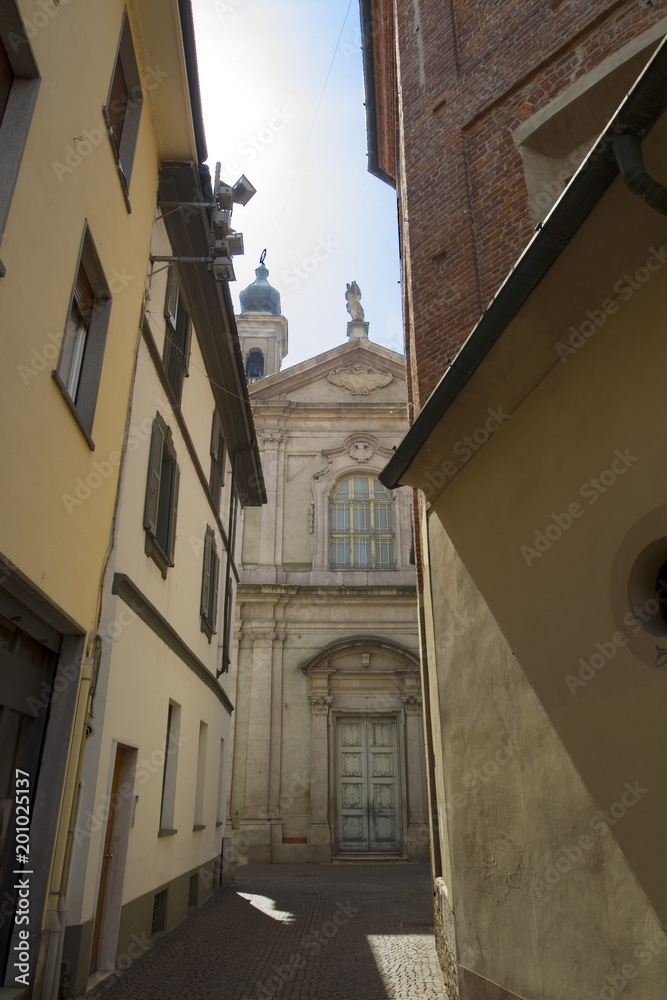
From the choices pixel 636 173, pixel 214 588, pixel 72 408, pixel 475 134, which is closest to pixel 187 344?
pixel 214 588

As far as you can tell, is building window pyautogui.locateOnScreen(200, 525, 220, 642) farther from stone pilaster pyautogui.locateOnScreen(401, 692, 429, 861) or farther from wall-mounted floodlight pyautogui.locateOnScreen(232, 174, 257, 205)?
stone pilaster pyautogui.locateOnScreen(401, 692, 429, 861)

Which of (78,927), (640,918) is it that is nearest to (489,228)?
(640,918)

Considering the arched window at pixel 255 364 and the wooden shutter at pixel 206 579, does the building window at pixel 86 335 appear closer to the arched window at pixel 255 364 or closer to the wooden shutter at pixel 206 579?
the wooden shutter at pixel 206 579

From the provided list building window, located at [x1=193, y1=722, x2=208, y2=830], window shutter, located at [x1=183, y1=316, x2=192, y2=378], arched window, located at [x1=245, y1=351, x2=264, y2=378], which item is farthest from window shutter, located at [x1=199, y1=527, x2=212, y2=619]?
arched window, located at [x1=245, y1=351, x2=264, y2=378]

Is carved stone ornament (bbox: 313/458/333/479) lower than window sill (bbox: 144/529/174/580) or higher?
higher

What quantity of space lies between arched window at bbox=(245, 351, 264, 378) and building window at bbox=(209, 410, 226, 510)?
66.2 feet

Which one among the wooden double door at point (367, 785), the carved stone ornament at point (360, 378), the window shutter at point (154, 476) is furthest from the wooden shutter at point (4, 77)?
the carved stone ornament at point (360, 378)

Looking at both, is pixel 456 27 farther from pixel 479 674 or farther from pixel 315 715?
pixel 315 715

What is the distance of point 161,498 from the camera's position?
868 centimetres

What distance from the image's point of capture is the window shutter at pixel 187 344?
384 inches

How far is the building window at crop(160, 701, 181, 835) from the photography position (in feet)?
28.2

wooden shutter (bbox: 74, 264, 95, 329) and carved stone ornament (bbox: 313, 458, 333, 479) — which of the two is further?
carved stone ornament (bbox: 313, 458, 333, 479)

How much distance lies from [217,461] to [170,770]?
211 inches

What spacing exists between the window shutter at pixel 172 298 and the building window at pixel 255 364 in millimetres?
23515
